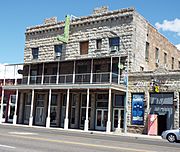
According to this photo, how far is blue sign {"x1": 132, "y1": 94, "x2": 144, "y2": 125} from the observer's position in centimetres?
2853

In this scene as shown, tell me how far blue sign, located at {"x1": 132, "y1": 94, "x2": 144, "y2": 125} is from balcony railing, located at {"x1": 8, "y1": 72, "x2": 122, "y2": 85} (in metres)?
2.38

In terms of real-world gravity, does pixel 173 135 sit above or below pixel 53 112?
below

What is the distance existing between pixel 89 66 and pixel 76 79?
6.48 ft

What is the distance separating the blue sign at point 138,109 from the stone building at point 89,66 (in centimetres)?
40

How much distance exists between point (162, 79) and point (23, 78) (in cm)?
1730

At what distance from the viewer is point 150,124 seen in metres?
27.5

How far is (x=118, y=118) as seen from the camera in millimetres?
29922

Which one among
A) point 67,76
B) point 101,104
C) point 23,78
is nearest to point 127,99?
point 101,104

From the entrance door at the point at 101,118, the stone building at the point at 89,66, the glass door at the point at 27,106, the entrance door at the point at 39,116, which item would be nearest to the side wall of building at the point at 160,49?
the stone building at the point at 89,66

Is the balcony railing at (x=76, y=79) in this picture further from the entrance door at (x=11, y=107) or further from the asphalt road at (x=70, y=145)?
the asphalt road at (x=70, y=145)

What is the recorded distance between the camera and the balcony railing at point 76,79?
3052 cm

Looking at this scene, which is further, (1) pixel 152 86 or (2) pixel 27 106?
(2) pixel 27 106

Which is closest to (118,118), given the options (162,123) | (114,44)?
(162,123)

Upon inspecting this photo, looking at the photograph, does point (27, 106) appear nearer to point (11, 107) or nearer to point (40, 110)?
point (40, 110)
